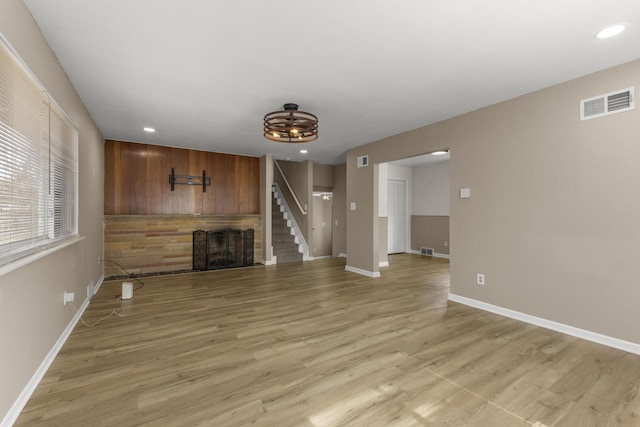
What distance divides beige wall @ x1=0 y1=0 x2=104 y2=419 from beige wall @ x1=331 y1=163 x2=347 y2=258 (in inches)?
220

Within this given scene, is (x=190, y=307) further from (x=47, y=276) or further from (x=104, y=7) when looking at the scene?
(x=104, y=7)

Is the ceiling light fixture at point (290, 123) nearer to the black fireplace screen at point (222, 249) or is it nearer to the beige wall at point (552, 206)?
the beige wall at point (552, 206)

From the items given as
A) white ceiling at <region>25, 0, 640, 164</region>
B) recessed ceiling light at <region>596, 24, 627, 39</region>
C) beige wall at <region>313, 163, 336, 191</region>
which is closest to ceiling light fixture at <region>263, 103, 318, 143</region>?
white ceiling at <region>25, 0, 640, 164</region>

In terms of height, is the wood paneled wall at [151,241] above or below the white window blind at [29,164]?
below

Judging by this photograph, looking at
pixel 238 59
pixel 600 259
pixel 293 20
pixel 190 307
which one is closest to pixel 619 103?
pixel 600 259

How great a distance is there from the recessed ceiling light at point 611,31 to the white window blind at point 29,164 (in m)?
3.92

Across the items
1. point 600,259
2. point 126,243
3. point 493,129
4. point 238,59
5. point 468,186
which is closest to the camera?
point 238,59

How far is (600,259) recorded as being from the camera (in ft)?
9.17

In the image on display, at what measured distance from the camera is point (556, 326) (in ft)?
10.1

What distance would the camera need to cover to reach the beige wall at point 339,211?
8.00 metres

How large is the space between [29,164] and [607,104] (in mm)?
4809

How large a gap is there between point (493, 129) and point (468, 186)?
0.75 metres

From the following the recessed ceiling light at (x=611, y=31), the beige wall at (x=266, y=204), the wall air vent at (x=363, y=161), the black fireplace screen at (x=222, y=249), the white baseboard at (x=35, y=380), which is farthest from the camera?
the beige wall at (x=266, y=204)

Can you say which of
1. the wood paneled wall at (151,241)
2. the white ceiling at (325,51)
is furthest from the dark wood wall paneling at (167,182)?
the white ceiling at (325,51)
